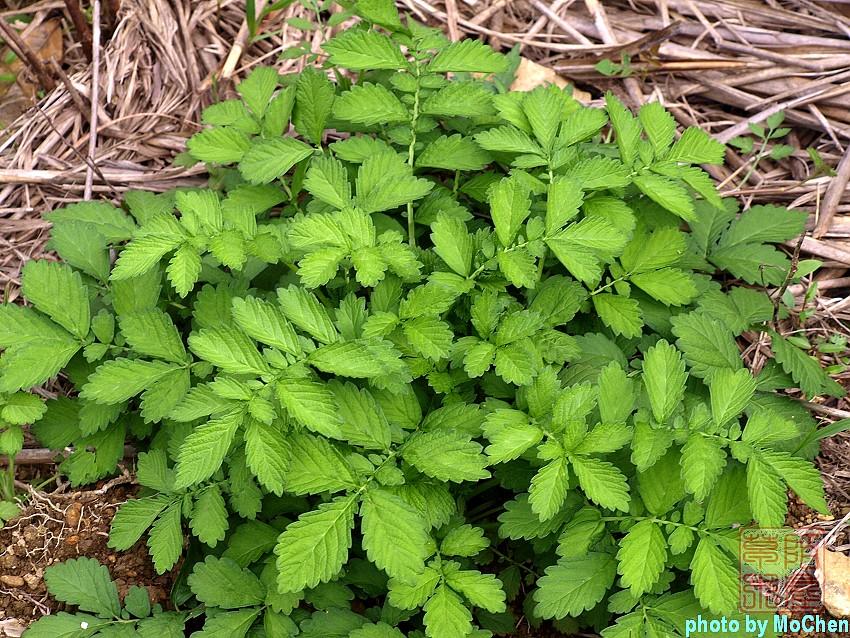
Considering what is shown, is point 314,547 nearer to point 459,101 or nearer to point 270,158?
point 270,158

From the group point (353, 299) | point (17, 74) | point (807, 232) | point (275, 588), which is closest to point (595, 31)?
point (807, 232)

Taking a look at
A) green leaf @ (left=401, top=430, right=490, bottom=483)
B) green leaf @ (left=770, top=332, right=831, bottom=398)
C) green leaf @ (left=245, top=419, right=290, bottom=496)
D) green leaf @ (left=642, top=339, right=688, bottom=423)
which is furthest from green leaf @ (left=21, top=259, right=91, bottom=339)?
green leaf @ (left=770, top=332, right=831, bottom=398)

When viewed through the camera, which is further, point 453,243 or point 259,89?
point 259,89

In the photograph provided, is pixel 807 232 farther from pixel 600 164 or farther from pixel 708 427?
pixel 708 427

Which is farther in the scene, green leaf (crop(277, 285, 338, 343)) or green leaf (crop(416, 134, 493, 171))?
green leaf (crop(416, 134, 493, 171))

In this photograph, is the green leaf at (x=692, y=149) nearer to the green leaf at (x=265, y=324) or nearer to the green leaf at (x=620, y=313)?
the green leaf at (x=620, y=313)

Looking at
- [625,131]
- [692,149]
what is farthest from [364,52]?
[692,149]

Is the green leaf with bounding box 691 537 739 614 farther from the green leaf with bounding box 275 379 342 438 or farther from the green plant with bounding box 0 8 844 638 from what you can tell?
the green leaf with bounding box 275 379 342 438
